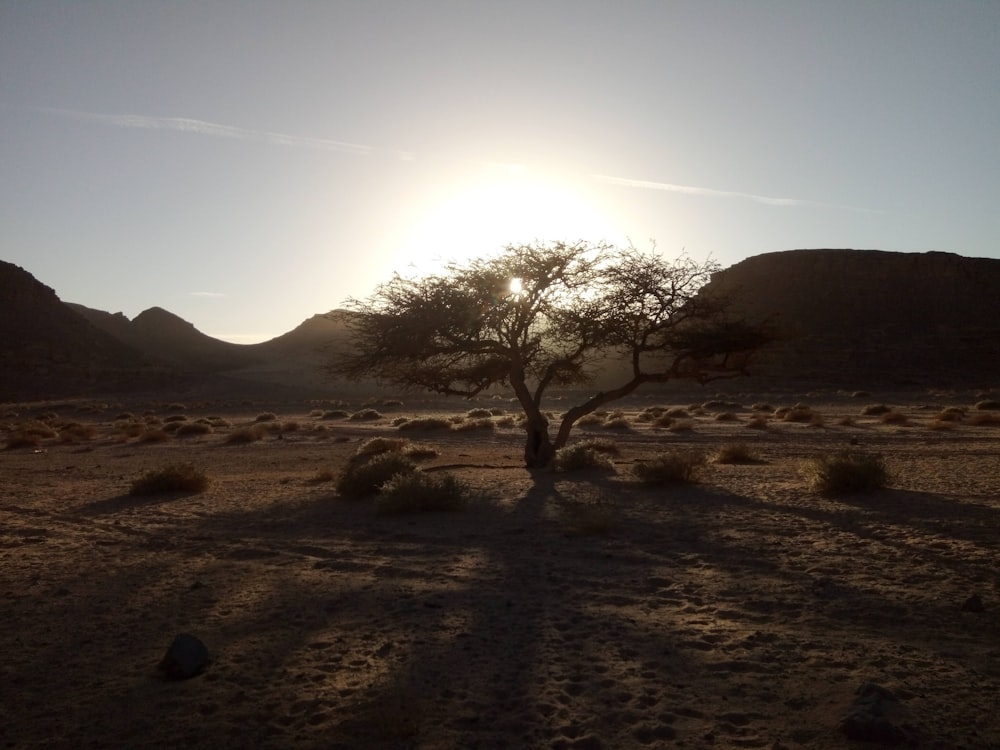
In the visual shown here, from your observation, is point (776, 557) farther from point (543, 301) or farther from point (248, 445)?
point (248, 445)

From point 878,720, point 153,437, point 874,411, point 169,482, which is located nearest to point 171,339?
point 153,437

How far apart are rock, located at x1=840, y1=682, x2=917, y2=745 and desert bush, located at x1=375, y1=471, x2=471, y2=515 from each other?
9.22m

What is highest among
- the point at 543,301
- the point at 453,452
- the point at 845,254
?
the point at 845,254

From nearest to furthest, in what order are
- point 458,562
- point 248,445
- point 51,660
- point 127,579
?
point 51,660
point 127,579
point 458,562
point 248,445

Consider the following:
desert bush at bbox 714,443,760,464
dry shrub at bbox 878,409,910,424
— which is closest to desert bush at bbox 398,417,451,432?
dry shrub at bbox 878,409,910,424

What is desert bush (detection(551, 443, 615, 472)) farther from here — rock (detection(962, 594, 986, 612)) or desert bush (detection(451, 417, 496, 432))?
desert bush (detection(451, 417, 496, 432))

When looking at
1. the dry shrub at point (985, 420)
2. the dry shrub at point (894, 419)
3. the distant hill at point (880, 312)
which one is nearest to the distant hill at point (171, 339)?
the distant hill at point (880, 312)

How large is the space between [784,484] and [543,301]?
703 cm

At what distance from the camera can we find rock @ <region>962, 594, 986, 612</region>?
7.68 metres

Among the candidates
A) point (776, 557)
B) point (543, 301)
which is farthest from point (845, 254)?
point (776, 557)

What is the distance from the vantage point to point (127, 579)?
32.7 feet

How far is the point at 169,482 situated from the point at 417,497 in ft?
21.1

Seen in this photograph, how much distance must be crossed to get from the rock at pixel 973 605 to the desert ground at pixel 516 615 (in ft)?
0.06

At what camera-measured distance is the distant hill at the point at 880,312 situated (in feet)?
261
